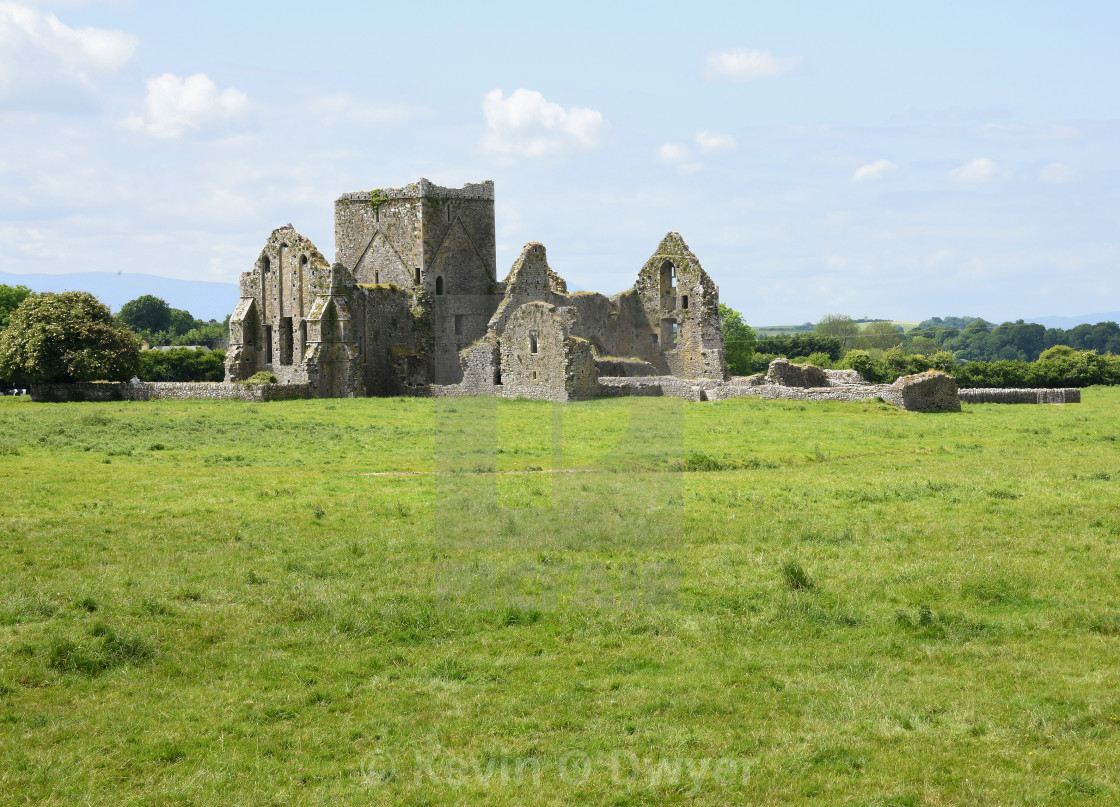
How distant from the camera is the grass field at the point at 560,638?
7.34m

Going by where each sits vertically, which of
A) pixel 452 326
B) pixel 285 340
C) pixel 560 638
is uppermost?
pixel 452 326

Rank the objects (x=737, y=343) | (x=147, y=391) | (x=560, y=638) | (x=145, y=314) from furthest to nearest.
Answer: (x=145, y=314), (x=737, y=343), (x=147, y=391), (x=560, y=638)

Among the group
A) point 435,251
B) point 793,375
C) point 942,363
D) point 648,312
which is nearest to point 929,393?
point 793,375

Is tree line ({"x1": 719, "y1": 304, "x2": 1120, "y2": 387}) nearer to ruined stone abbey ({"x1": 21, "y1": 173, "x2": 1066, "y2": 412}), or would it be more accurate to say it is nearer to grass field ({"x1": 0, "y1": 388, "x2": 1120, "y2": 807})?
ruined stone abbey ({"x1": 21, "y1": 173, "x2": 1066, "y2": 412})

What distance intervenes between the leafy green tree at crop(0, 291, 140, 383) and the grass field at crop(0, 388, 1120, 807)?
28.6m

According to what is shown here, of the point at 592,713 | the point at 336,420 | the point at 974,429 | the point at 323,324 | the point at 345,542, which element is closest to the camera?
the point at 592,713

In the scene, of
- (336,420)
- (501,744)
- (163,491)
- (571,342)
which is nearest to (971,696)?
(501,744)

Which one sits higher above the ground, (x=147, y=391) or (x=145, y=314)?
(x=145, y=314)

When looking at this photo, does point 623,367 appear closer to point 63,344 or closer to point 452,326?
point 452,326

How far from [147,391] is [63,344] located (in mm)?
4837

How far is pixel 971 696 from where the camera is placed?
8516 millimetres

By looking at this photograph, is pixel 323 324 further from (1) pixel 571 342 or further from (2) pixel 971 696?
(2) pixel 971 696

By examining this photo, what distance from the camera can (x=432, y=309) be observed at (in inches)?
2208

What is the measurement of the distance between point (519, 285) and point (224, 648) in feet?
143
